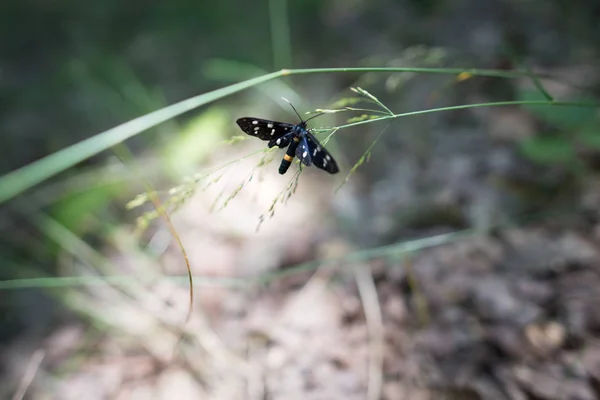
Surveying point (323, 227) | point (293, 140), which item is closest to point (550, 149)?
point (323, 227)

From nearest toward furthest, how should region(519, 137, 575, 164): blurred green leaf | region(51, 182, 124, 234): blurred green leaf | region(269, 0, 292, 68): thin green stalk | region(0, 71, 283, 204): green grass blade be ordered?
1. region(0, 71, 283, 204): green grass blade
2. region(519, 137, 575, 164): blurred green leaf
3. region(51, 182, 124, 234): blurred green leaf
4. region(269, 0, 292, 68): thin green stalk

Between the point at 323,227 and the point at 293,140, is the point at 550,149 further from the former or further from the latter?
the point at 293,140

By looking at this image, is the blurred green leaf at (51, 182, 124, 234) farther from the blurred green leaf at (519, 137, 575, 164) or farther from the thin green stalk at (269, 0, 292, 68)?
the blurred green leaf at (519, 137, 575, 164)

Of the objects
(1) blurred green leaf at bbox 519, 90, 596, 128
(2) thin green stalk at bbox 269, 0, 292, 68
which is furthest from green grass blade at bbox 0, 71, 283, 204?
(2) thin green stalk at bbox 269, 0, 292, 68

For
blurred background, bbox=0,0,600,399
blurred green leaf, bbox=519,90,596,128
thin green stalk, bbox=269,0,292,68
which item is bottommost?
blurred background, bbox=0,0,600,399

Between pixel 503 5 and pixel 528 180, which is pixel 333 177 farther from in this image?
pixel 503 5

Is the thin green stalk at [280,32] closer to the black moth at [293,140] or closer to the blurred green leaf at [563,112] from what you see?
the blurred green leaf at [563,112]

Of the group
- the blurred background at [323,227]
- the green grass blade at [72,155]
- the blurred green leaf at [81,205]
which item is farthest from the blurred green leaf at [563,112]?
the blurred green leaf at [81,205]
